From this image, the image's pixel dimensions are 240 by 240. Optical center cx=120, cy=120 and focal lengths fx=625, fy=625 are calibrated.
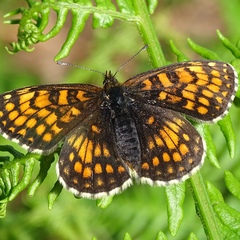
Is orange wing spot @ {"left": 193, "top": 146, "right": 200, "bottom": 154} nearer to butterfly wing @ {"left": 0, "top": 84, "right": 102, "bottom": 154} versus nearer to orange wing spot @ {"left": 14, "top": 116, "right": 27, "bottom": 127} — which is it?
butterfly wing @ {"left": 0, "top": 84, "right": 102, "bottom": 154}

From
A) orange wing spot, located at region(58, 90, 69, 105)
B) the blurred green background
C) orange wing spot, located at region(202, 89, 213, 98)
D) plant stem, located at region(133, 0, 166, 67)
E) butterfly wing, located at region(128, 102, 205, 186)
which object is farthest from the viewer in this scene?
the blurred green background

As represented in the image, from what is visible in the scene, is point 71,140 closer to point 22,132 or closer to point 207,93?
point 22,132

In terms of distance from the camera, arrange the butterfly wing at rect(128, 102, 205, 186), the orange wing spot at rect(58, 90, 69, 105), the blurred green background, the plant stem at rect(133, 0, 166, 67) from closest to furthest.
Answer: the butterfly wing at rect(128, 102, 205, 186) → the orange wing spot at rect(58, 90, 69, 105) → the plant stem at rect(133, 0, 166, 67) → the blurred green background

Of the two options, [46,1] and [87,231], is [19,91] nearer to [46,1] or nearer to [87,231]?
[46,1]

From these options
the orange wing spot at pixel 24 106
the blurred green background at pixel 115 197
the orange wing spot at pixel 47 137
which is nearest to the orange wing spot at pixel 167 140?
the orange wing spot at pixel 47 137

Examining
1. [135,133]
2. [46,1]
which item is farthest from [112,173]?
[46,1]

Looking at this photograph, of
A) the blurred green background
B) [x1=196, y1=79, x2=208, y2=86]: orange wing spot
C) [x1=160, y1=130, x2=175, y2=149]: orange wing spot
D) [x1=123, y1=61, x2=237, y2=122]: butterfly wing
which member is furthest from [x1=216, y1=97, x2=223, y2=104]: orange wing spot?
the blurred green background

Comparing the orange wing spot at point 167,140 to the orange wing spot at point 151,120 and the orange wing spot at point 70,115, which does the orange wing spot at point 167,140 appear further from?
the orange wing spot at point 70,115
